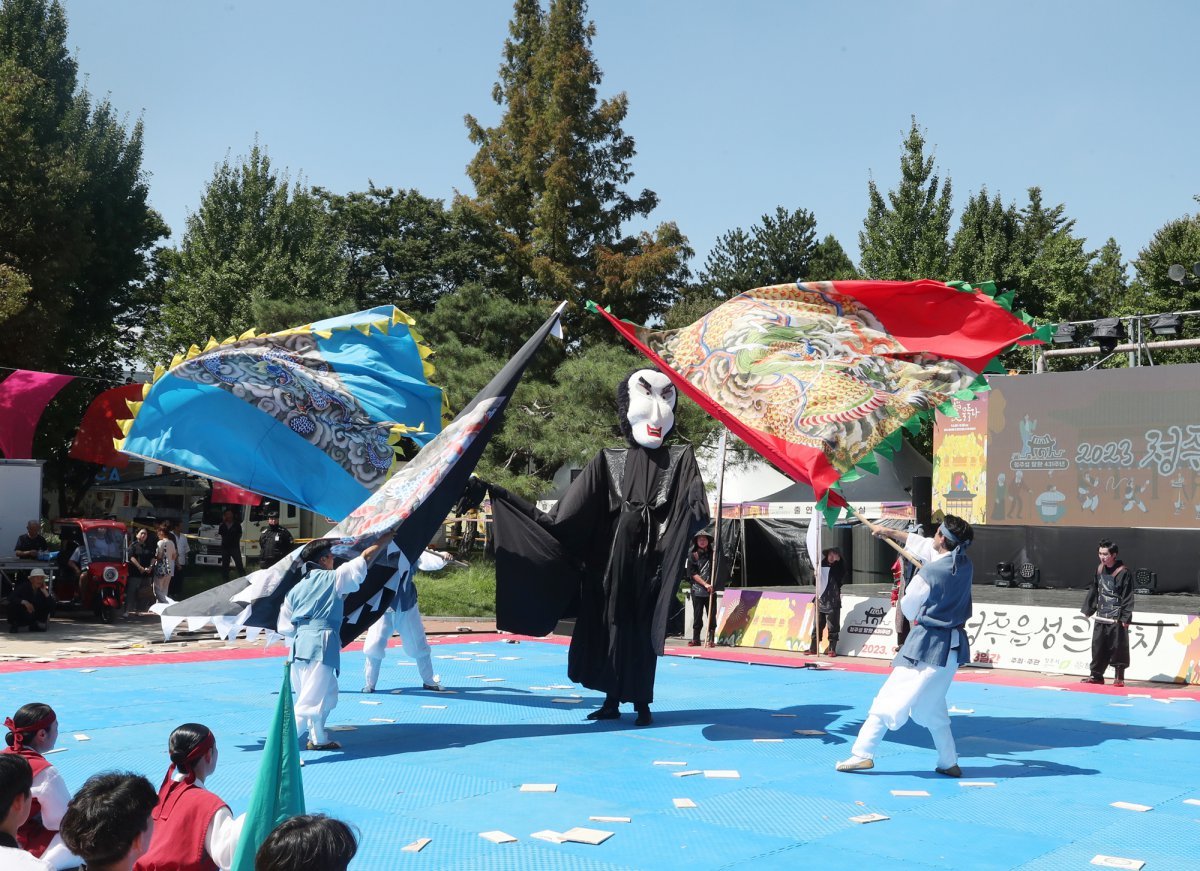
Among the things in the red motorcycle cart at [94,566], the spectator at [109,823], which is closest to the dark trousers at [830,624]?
the red motorcycle cart at [94,566]

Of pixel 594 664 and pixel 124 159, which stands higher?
pixel 124 159

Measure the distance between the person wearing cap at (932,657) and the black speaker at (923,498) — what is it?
1346 centimetres

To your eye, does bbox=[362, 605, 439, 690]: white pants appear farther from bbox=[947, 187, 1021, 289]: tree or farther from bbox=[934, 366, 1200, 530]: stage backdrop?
bbox=[947, 187, 1021, 289]: tree

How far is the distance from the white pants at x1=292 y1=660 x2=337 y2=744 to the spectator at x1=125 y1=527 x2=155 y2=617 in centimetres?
1157

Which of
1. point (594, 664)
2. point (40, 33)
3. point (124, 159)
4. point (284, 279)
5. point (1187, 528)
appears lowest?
point (594, 664)

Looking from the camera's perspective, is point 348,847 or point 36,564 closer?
point 348,847

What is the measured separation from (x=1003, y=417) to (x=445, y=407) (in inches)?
472

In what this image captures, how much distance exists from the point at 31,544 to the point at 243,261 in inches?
607

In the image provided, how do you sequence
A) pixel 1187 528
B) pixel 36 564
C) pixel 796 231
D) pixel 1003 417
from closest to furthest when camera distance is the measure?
pixel 36 564 → pixel 1187 528 → pixel 1003 417 → pixel 796 231

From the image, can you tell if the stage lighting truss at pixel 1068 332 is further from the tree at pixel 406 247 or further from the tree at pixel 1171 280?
the tree at pixel 406 247

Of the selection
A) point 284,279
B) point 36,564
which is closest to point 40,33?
point 284,279

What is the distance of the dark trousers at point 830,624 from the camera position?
15.9 metres

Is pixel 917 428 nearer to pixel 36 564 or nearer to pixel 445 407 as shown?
pixel 445 407

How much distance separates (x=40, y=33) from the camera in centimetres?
2738
